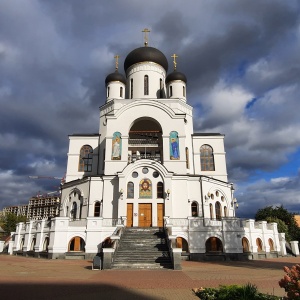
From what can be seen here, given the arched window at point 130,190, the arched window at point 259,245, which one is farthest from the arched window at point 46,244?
the arched window at point 259,245

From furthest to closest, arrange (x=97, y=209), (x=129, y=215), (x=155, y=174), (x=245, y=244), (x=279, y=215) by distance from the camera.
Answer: (x=279, y=215)
(x=97, y=209)
(x=155, y=174)
(x=129, y=215)
(x=245, y=244)

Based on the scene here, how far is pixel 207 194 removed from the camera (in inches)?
1188

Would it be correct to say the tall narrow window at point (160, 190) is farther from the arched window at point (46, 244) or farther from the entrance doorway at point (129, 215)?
the arched window at point (46, 244)

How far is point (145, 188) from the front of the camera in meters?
27.4

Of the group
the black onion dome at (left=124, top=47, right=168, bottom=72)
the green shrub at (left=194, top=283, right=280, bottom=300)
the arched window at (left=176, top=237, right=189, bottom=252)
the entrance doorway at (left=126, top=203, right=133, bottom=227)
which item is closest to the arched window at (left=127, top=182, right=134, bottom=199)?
the entrance doorway at (left=126, top=203, right=133, bottom=227)

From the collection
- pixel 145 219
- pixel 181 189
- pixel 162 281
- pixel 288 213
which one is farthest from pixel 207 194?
pixel 288 213

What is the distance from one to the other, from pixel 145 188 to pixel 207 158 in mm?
10269

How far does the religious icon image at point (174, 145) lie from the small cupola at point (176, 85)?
8.64 meters

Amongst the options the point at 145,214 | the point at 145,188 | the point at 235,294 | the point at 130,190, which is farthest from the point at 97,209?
the point at 235,294

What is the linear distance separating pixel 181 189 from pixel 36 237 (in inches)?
565

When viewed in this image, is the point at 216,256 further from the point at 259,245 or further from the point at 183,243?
the point at 259,245

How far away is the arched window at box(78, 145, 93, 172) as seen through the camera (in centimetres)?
3344

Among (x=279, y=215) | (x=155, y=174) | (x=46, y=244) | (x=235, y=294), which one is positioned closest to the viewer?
(x=235, y=294)

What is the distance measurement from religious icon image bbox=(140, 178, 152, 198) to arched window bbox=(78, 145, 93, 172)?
28.3ft
